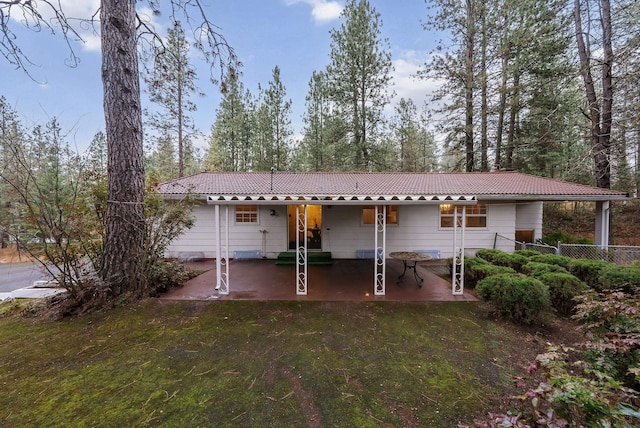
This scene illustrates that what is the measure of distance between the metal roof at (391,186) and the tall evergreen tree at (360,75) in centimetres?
429

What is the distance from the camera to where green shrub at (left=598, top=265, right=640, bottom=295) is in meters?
4.08

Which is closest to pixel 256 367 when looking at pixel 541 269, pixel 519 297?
pixel 519 297

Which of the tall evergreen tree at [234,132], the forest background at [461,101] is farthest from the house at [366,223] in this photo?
the tall evergreen tree at [234,132]

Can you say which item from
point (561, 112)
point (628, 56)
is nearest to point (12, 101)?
point (628, 56)

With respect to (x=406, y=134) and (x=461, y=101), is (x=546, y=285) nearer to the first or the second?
(x=461, y=101)

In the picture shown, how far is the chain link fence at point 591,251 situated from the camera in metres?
6.28

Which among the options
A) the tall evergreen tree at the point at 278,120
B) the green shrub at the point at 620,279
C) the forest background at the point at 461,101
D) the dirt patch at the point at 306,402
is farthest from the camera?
the tall evergreen tree at the point at 278,120

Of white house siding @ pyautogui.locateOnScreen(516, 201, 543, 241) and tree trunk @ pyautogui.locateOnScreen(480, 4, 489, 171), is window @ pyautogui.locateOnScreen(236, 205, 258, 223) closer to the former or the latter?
white house siding @ pyautogui.locateOnScreen(516, 201, 543, 241)

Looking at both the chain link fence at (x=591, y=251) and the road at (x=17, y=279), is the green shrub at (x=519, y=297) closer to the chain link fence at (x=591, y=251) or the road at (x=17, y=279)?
the chain link fence at (x=591, y=251)

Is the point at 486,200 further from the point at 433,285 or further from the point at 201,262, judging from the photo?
the point at 201,262

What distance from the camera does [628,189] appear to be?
12094mm

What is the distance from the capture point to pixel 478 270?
5.24m

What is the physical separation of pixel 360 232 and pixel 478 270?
4.17 meters

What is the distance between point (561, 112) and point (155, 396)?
1588 centimetres
